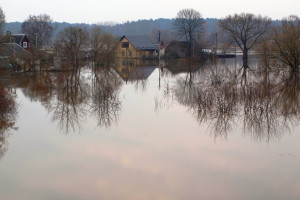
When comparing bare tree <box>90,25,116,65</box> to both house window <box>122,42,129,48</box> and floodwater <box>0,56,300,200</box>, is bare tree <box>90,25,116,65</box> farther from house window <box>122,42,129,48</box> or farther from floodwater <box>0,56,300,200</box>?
floodwater <box>0,56,300,200</box>

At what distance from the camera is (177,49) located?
62.5m

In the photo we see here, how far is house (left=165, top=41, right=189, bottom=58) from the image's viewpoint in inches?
2451

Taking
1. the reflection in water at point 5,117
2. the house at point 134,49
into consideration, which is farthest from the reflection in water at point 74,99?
the house at point 134,49

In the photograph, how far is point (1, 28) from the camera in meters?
29.5

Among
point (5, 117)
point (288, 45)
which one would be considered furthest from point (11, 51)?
point (5, 117)

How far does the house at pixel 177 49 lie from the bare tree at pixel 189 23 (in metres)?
1.81

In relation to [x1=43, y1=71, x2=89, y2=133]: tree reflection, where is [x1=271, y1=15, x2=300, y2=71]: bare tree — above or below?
above

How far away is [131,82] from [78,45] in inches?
618

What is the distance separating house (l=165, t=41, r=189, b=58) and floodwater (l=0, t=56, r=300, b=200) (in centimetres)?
4285

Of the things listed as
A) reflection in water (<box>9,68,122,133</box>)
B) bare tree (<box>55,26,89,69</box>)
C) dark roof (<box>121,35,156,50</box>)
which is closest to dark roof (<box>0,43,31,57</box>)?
bare tree (<box>55,26,89,69</box>)

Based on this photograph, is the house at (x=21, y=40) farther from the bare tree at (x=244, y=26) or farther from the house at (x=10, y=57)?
the bare tree at (x=244, y=26)

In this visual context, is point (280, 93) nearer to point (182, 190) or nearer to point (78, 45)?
point (182, 190)

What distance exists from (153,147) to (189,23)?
56105 mm

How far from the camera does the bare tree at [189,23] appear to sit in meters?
65.3
